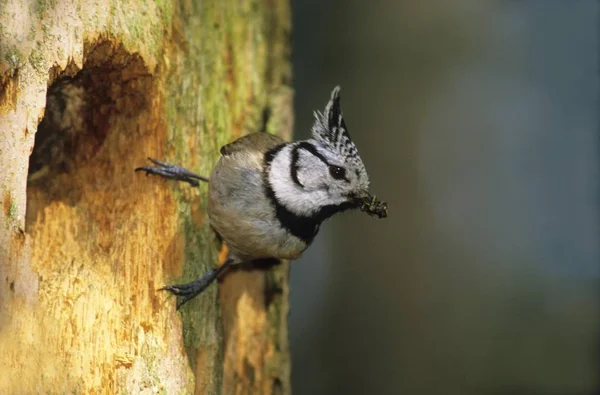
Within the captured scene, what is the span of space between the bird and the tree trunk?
92 millimetres

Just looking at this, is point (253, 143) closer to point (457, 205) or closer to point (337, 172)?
point (337, 172)

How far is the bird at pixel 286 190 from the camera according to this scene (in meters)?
2.21

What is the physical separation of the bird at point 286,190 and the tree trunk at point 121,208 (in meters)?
0.09

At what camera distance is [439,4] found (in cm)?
432

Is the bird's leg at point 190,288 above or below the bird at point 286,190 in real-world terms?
below

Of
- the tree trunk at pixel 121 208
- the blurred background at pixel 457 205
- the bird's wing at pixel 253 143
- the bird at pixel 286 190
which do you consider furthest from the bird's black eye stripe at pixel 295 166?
the blurred background at pixel 457 205

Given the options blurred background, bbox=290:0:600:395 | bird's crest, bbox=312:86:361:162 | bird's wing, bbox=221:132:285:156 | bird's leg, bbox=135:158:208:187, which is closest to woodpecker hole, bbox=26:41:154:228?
bird's leg, bbox=135:158:208:187

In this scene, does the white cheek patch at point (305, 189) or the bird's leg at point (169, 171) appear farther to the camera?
the white cheek patch at point (305, 189)

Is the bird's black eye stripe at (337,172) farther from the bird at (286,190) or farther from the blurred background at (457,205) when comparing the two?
the blurred background at (457,205)

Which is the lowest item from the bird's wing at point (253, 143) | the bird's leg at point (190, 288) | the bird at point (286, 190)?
the bird's leg at point (190, 288)

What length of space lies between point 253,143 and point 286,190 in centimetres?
22

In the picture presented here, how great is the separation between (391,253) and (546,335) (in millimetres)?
1402

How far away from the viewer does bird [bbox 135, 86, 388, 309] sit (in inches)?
86.9

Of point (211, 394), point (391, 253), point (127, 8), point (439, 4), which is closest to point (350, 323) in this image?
point (391, 253)
